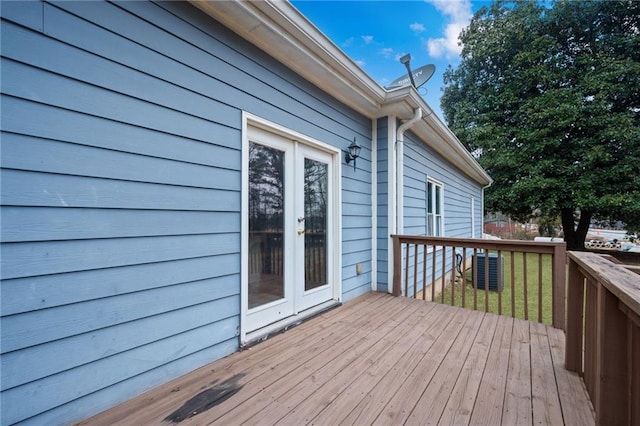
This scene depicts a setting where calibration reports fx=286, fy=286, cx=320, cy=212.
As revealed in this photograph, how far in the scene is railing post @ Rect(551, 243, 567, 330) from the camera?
2682 mm

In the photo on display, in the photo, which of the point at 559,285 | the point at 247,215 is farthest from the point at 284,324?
the point at 559,285

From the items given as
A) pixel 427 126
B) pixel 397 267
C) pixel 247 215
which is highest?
pixel 427 126

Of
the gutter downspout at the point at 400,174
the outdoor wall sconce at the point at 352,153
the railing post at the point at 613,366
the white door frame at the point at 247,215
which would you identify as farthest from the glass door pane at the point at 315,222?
the railing post at the point at 613,366

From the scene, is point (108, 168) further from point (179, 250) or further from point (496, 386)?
point (496, 386)

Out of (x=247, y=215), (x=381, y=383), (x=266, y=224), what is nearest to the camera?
(x=381, y=383)

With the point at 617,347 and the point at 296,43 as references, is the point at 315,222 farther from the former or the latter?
the point at 617,347

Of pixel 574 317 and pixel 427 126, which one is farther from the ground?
pixel 427 126

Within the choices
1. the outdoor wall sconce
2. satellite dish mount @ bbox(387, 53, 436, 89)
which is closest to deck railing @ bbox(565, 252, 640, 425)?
the outdoor wall sconce

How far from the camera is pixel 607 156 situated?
923 cm

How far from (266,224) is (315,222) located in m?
0.73

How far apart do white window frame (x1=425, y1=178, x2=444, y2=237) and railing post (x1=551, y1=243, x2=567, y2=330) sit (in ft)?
8.95

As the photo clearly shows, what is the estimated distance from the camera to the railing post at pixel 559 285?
268cm

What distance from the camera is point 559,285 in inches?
106

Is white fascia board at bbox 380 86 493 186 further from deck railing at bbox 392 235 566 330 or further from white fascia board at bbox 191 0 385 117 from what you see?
deck railing at bbox 392 235 566 330
